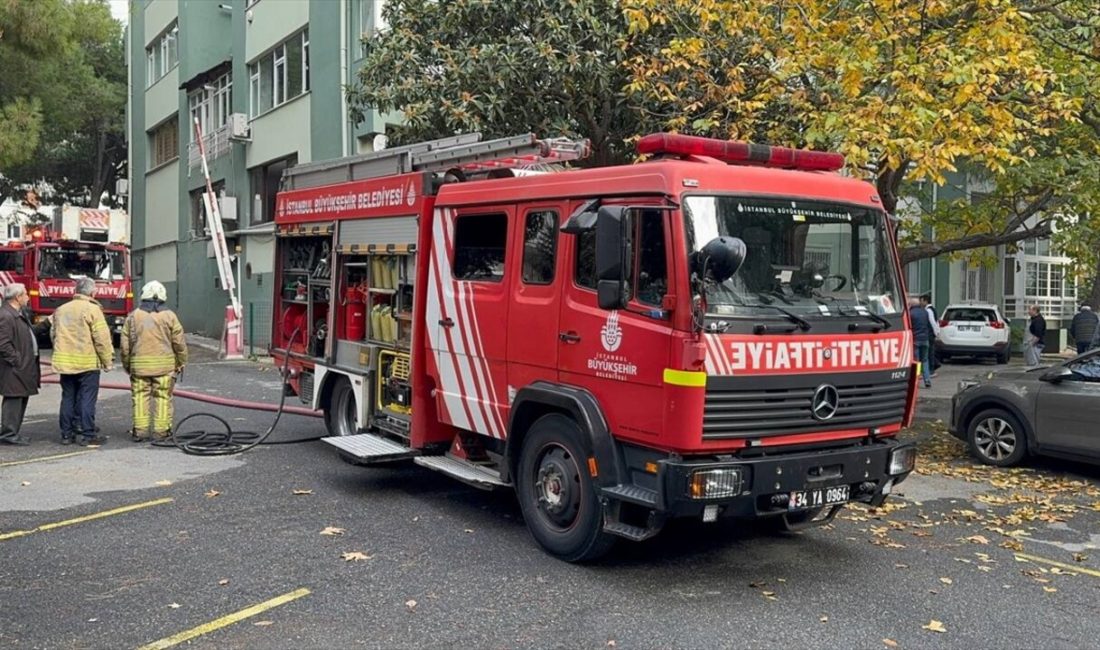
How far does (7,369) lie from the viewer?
9852 millimetres

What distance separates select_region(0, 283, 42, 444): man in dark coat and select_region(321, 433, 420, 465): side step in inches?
152

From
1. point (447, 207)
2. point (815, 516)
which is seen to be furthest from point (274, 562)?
point (815, 516)

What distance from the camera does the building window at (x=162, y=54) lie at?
31797mm

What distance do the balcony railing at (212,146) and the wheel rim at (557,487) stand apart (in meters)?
22.1

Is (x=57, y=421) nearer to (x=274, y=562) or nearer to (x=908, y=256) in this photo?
(x=274, y=562)

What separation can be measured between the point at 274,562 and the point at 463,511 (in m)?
1.73

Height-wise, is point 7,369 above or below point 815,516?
above

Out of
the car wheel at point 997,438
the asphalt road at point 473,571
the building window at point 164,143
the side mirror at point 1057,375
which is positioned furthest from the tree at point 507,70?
the building window at point 164,143

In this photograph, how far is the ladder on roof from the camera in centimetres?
→ 745

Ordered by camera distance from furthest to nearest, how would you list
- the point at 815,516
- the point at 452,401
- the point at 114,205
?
the point at 114,205 → the point at 452,401 → the point at 815,516

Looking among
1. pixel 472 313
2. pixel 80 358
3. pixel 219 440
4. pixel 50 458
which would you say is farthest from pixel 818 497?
pixel 80 358

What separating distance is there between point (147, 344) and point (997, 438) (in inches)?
345

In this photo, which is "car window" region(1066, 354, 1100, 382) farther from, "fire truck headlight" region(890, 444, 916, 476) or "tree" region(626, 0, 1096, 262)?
"fire truck headlight" region(890, 444, 916, 476)

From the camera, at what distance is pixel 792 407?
219 inches
